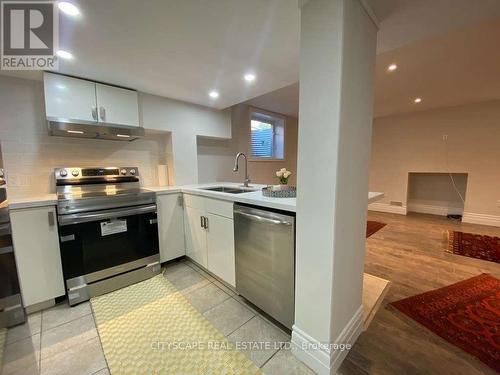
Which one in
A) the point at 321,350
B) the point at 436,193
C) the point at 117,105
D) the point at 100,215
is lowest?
the point at 321,350

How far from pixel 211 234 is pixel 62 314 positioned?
1.34 metres

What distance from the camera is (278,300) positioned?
1.45 meters

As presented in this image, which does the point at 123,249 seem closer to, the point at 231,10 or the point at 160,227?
the point at 160,227

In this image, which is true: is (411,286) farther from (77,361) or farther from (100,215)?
(100,215)

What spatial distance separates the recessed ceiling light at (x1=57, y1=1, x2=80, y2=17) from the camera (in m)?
1.13

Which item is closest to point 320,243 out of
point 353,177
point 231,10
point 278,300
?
point 353,177

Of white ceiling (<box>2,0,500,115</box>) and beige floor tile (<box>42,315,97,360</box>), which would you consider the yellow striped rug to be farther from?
white ceiling (<box>2,0,500,115</box>)

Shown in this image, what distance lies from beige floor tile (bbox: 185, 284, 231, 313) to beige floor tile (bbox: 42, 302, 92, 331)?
2.76ft

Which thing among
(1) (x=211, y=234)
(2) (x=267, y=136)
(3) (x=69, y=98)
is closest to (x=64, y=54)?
(3) (x=69, y=98)

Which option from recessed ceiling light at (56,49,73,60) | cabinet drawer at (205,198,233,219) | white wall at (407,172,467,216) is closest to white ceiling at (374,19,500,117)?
white wall at (407,172,467,216)

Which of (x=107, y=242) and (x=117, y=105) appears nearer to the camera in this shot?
(x=107, y=242)

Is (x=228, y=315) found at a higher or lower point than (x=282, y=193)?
lower

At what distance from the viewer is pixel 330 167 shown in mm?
1017

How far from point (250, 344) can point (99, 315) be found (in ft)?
4.09
